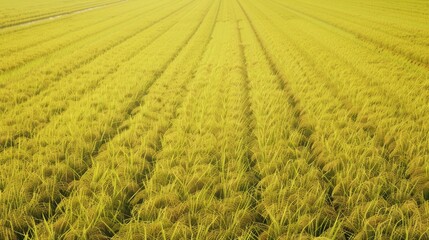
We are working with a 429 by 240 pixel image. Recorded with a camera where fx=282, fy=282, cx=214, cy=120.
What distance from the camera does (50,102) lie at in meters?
5.08

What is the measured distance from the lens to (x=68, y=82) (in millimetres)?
6414

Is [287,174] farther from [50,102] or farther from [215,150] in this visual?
[50,102]

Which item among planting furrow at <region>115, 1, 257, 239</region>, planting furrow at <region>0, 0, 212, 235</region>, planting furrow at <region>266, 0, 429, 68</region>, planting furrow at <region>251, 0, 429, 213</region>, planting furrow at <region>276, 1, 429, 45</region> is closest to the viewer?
planting furrow at <region>115, 1, 257, 239</region>

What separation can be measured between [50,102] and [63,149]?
2.09 m

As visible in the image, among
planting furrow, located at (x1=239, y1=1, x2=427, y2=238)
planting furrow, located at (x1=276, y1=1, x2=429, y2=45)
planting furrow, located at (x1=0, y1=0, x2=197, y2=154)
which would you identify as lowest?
planting furrow, located at (x1=239, y1=1, x2=427, y2=238)

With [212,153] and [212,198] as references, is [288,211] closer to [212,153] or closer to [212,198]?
[212,198]

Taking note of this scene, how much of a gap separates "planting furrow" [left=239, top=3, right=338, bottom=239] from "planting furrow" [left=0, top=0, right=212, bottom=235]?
1941mm

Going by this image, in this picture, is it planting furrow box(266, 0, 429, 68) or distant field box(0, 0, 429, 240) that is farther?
planting furrow box(266, 0, 429, 68)

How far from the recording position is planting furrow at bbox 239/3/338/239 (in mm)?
2242

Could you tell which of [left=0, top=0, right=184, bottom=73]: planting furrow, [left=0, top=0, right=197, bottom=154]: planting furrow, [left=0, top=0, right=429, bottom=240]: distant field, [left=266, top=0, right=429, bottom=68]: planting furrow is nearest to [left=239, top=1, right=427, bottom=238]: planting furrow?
[left=0, top=0, right=429, bottom=240]: distant field

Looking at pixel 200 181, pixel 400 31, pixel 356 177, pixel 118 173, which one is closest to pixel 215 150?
pixel 200 181

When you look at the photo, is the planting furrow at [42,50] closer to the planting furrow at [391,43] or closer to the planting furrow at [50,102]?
the planting furrow at [50,102]

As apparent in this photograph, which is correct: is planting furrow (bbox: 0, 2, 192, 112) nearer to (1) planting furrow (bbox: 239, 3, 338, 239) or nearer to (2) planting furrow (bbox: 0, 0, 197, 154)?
(2) planting furrow (bbox: 0, 0, 197, 154)

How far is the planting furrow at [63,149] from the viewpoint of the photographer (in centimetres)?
246
